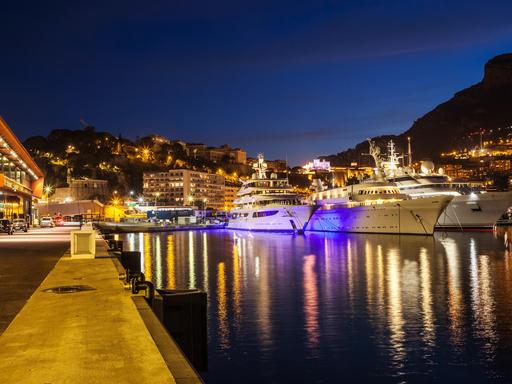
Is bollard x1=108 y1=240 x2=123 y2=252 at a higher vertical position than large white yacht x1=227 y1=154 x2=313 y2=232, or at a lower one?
lower

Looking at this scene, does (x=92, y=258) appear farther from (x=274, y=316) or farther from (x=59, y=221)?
(x=59, y=221)

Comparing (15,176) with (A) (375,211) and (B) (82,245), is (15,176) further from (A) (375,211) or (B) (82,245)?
(B) (82,245)

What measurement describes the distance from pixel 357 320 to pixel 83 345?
14.0 metres

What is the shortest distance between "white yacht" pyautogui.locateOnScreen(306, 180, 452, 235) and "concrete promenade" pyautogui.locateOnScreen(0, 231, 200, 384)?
63058 mm

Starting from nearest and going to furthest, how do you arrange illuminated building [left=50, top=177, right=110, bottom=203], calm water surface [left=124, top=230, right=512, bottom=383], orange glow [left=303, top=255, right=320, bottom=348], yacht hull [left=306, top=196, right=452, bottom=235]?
calm water surface [left=124, top=230, right=512, bottom=383]
orange glow [left=303, top=255, right=320, bottom=348]
yacht hull [left=306, top=196, right=452, bottom=235]
illuminated building [left=50, top=177, right=110, bottom=203]

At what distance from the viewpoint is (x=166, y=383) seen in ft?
18.8

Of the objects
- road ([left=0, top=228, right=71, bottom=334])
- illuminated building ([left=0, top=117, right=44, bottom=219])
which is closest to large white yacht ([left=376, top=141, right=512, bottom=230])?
illuminated building ([left=0, top=117, right=44, bottom=219])

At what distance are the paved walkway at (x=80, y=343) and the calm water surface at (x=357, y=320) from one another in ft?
15.0

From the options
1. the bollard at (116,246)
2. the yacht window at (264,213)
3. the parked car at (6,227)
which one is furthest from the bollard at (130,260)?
the yacht window at (264,213)

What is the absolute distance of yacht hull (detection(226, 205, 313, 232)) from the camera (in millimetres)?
89000

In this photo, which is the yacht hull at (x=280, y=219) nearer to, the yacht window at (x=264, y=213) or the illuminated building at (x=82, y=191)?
the yacht window at (x=264, y=213)

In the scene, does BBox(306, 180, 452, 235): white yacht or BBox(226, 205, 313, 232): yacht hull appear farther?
BBox(226, 205, 313, 232): yacht hull

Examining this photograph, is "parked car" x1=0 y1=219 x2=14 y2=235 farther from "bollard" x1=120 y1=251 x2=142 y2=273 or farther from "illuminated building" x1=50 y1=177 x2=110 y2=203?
"illuminated building" x1=50 y1=177 x2=110 y2=203

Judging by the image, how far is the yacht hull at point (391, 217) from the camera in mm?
69562
